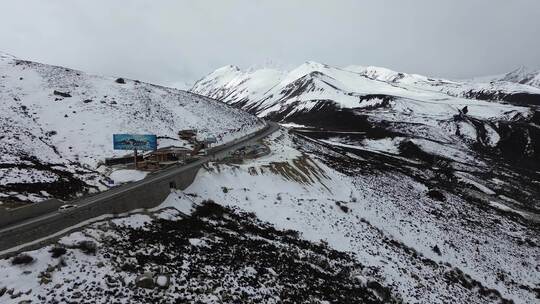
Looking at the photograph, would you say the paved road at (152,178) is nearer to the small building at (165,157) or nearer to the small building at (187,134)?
the small building at (165,157)

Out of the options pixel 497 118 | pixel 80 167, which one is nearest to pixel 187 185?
pixel 80 167

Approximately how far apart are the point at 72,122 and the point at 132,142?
21132mm

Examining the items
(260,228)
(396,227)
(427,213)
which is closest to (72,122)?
(260,228)

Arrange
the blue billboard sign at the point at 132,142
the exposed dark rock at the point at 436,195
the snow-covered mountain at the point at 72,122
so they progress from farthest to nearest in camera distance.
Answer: the exposed dark rock at the point at 436,195 < the blue billboard sign at the point at 132,142 < the snow-covered mountain at the point at 72,122

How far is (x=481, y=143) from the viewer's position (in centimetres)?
13850

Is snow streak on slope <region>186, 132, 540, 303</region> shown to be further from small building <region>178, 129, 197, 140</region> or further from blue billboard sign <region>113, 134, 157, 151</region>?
small building <region>178, 129, 197, 140</region>

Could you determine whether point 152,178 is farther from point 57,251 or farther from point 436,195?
point 436,195

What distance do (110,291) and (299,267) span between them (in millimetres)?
14034

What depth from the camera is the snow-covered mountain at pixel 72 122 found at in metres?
36.3

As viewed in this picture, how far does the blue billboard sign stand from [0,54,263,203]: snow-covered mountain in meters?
4.43

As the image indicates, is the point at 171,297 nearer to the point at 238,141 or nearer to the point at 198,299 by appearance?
the point at 198,299

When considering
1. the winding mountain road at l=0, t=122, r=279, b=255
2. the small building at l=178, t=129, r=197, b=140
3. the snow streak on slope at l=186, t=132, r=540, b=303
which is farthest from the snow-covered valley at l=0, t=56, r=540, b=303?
the winding mountain road at l=0, t=122, r=279, b=255

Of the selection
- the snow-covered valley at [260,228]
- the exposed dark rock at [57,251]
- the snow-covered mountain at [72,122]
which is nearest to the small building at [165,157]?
the snow-covered mountain at [72,122]

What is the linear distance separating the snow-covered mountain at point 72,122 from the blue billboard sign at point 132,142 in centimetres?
443
